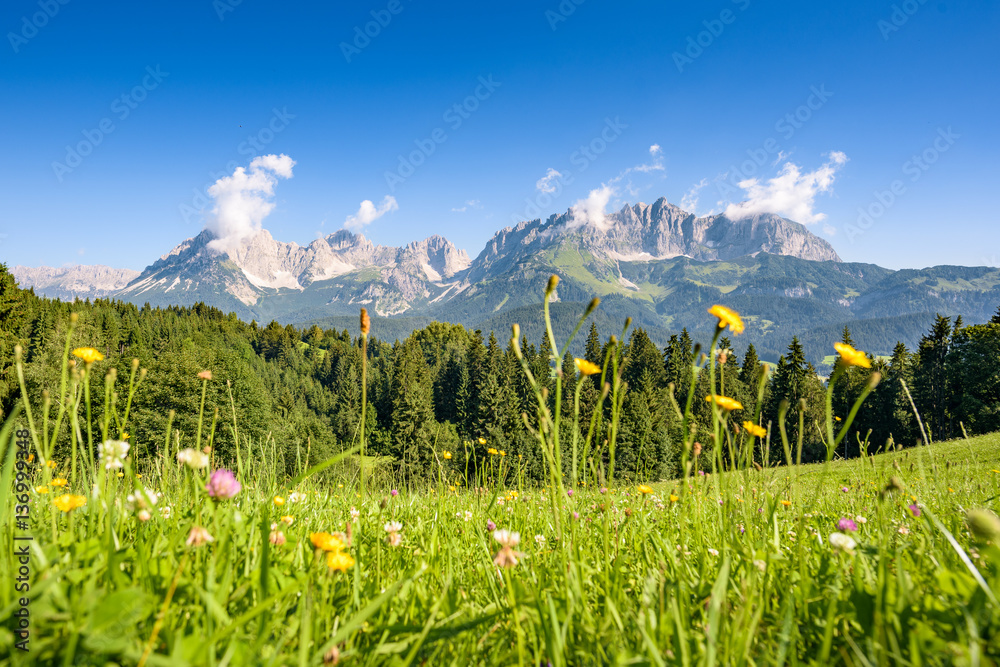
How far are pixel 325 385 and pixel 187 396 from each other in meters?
71.6

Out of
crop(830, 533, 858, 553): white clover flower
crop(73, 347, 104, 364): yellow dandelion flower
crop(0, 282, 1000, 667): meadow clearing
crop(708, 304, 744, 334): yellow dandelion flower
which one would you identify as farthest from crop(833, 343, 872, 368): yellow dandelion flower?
crop(73, 347, 104, 364): yellow dandelion flower

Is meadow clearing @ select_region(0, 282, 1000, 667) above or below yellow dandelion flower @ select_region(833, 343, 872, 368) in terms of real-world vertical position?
below

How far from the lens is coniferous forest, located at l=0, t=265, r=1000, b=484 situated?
586 centimetres

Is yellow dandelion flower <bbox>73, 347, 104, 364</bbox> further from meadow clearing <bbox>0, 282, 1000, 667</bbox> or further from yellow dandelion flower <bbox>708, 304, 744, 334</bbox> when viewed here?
yellow dandelion flower <bbox>708, 304, 744, 334</bbox>

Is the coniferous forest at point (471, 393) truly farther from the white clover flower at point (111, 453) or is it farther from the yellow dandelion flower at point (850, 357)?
the white clover flower at point (111, 453)

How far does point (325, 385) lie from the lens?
3804 inches

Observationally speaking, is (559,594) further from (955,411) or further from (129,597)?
(955,411)

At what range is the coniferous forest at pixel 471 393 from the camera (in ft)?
19.2

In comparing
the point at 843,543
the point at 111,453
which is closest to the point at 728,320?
the point at 843,543

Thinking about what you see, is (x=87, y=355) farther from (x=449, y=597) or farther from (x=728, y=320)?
(x=728, y=320)

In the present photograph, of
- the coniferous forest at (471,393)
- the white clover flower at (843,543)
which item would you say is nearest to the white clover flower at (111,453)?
the coniferous forest at (471,393)

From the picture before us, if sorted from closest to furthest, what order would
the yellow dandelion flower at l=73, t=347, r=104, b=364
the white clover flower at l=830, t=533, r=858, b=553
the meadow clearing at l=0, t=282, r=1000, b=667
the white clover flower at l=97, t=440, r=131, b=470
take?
1. the meadow clearing at l=0, t=282, r=1000, b=667
2. the white clover flower at l=830, t=533, r=858, b=553
3. the white clover flower at l=97, t=440, r=131, b=470
4. the yellow dandelion flower at l=73, t=347, r=104, b=364

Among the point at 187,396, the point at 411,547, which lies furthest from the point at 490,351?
the point at 411,547

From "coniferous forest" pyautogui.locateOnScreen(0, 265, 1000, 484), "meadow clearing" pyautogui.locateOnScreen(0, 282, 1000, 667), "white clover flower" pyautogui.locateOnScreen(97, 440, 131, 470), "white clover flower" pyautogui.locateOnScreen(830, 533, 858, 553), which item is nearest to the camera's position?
"meadow clearing" pyautogui.locateOnScreen(0, 282, 1000, 667)
